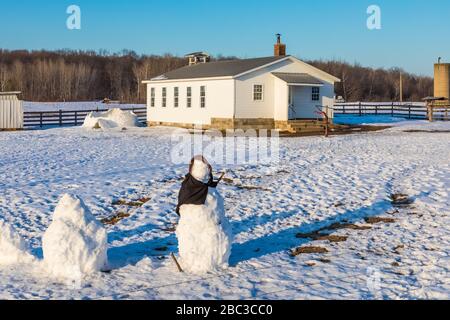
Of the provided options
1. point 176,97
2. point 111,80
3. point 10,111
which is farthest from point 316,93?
point 111,80

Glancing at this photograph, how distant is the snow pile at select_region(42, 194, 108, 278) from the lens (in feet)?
26.8

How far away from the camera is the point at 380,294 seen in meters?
7.43

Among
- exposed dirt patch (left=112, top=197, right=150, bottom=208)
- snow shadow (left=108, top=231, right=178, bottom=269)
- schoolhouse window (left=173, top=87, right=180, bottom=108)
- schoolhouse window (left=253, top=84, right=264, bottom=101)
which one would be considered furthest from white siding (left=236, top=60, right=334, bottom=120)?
snow shadow (left=108, top=231, right=178, bottom=269)

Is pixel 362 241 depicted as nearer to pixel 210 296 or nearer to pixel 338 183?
pixel 210 296

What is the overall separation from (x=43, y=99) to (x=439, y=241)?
104 meters

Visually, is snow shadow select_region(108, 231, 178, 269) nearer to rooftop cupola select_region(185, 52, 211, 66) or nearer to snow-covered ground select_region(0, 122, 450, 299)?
snow-covered ground select_region(0, 122, 450, 299)

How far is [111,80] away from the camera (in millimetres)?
A: 132375

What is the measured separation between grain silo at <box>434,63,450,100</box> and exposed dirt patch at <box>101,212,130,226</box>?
5907cm

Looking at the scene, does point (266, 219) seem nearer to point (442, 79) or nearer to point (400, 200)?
point (400, 200)

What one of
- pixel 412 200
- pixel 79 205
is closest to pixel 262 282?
pixel 79 205

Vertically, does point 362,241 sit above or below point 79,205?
below

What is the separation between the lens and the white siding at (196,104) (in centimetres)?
3394
